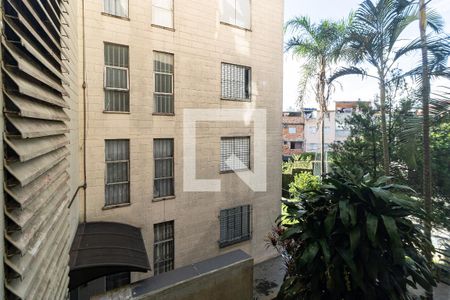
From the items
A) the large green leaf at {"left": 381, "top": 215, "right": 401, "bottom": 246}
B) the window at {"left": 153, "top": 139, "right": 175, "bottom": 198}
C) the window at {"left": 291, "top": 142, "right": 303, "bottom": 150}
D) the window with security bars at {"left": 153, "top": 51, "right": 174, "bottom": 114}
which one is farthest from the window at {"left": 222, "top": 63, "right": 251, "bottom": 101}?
the window at {"left": 291, "top": 142, "right": 303, "bottom": 150}

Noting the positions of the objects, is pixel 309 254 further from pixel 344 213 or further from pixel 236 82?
pixel 236 82

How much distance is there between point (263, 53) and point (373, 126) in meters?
4.98

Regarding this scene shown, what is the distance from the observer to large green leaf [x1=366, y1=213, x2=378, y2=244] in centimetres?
391

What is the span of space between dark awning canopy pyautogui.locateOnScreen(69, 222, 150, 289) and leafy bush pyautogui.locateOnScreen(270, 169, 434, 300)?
3.47 metres

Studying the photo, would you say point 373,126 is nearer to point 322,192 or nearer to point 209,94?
point 209,94

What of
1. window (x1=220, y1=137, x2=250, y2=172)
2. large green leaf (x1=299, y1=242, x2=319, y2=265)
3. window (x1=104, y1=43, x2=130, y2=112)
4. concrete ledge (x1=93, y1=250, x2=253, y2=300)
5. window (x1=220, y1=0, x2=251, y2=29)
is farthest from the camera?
window (x1=220, y1=137, x2=250, y2=172)

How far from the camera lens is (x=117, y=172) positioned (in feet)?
26.6

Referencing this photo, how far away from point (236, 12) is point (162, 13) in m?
2.79

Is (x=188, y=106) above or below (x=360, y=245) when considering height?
above

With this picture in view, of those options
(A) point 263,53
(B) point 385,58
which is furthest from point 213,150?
(B) point 385,58

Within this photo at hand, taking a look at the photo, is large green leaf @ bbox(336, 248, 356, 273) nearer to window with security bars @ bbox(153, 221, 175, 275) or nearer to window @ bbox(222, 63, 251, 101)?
window with security bars @ bbox(153, 221, 175, 275)

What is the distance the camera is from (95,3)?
24.3 feet

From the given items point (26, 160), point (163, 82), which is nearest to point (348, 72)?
point (163, 82)

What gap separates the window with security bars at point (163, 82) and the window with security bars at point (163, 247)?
3448 mm
